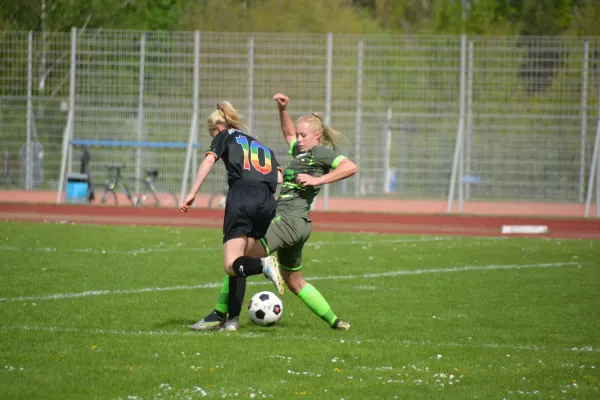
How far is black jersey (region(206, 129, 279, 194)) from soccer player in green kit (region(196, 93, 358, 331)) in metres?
0.23

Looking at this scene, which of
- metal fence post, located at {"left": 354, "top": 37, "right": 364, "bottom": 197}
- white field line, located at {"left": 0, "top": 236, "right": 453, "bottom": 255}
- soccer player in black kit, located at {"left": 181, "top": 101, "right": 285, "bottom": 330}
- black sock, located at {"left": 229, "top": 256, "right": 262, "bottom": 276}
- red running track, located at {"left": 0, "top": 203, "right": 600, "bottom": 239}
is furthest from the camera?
metal fence post, located at {"left": 354, "top": 37, "right": 364, "bottom": 197}

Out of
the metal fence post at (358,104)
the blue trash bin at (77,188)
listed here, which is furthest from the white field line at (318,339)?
the blue trash bin at (77,188)

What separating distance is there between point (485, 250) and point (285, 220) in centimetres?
891

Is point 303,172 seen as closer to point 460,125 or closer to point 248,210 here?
point 248,210

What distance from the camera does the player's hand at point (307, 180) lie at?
8367mm

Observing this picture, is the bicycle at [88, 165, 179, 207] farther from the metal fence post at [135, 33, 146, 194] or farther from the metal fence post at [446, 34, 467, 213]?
the metal fence post at [446, 34, 467, 213]

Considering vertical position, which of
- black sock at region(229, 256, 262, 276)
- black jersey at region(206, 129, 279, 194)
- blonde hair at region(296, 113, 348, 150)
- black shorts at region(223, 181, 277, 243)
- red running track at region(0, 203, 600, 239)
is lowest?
red running track at region(0, 203, 600, 239)

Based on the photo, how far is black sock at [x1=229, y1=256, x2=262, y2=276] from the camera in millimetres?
8125

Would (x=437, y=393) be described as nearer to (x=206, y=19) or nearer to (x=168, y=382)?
(x=168, y=382)

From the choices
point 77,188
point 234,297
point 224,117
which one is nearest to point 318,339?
point 234,297

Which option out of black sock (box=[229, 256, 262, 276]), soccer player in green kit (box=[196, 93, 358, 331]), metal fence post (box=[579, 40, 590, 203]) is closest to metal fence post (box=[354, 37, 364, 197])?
metal fence post (box=[579, 40, 590, 203])

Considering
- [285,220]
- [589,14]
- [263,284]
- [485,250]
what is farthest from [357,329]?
[589,14]

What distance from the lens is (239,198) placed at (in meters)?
8.33

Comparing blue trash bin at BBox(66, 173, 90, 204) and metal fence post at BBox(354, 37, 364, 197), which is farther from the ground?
metal fence post at BBox(354, 37, 364, 197)
